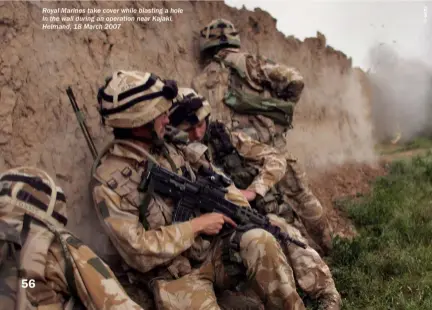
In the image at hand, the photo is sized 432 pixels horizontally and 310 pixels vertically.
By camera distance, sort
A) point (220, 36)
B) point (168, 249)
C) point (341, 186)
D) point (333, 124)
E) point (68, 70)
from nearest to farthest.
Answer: point (168, 249) → point (68, 70) → point (220, 36) → point (341, 186) → point (333, 124)

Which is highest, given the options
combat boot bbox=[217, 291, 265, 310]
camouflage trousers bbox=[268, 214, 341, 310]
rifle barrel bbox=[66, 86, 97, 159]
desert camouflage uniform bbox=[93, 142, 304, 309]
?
rifle barrel bbox=[66, 86, 97, 159]

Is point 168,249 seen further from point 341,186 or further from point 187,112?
point 341,186

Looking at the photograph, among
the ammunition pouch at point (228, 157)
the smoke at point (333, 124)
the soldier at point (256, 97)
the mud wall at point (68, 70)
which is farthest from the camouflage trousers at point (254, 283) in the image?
the smoke at point (333, 124)

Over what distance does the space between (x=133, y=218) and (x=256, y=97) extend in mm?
2482

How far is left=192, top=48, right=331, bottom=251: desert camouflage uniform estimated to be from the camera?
17.2 feet

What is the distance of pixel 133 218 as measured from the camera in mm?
3123

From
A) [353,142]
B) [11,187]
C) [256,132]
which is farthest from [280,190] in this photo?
[353,142]

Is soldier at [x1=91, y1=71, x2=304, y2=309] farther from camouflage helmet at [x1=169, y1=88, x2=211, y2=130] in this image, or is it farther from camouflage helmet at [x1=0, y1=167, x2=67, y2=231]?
camouflage helmet at [x1=0, y1=167, x2=67, y2=231]

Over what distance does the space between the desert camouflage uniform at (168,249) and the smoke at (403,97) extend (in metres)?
15.7

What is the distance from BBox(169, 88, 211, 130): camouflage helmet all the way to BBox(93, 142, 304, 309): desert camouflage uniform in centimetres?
44

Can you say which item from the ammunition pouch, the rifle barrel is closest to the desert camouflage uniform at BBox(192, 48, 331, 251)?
the ammunition pouch

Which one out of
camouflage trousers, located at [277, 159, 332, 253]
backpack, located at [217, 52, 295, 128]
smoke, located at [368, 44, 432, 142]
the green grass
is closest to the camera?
the green grass

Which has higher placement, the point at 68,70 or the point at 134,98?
the point at 68,70

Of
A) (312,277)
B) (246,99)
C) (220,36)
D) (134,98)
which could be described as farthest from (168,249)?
(220,36)
